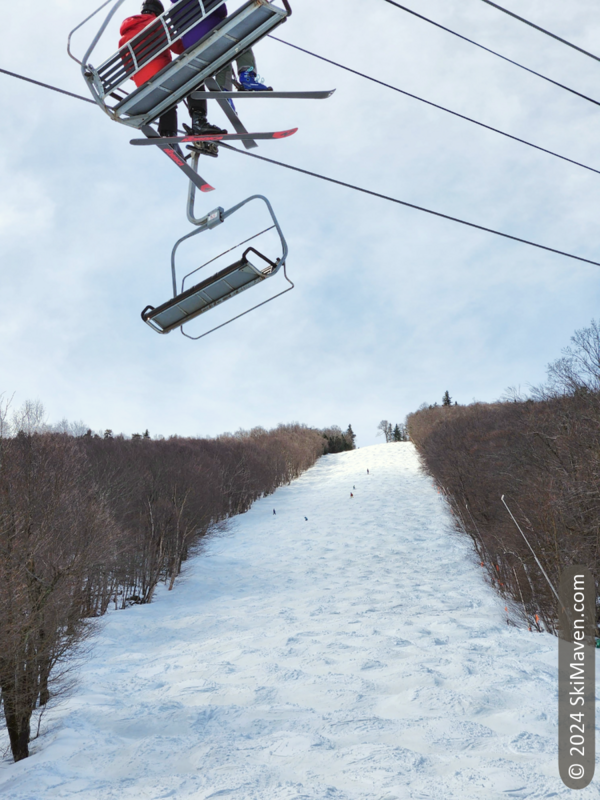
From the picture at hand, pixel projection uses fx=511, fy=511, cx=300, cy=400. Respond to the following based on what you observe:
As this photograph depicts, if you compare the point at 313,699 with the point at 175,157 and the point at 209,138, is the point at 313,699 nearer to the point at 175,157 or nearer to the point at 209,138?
the point at 175,157

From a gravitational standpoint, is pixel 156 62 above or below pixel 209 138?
above

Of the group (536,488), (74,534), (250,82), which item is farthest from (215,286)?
(536,488)

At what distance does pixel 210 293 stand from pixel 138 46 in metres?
2.24

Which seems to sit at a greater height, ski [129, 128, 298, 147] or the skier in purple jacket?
the skier in purple jacket

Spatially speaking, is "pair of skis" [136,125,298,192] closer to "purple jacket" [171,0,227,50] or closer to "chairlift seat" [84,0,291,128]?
"chairlift seat" [84,0,291,128]

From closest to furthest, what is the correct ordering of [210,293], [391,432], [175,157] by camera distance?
1. [175,157]
2. [210,293]
3. [391,432]

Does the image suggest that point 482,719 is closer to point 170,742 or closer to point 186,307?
point 170,742

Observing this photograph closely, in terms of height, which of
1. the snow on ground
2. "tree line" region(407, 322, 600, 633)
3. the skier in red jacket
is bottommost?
the snow on ground

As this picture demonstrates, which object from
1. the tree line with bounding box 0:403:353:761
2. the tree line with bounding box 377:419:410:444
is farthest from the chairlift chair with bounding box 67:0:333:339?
the tree line with bounding box 377:419:410:444

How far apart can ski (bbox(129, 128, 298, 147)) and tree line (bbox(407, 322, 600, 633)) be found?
546 inches

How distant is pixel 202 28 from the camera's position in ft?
12.6

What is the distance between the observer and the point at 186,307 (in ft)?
18.6

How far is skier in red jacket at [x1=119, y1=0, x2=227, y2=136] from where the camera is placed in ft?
13.1

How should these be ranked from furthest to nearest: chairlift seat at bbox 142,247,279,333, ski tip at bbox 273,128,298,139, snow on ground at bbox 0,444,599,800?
snow on ground at bbox 0,444,599,800, chairlift seat at bbox 142,247,279,333, ski tip at bbox 273,128,298,139
